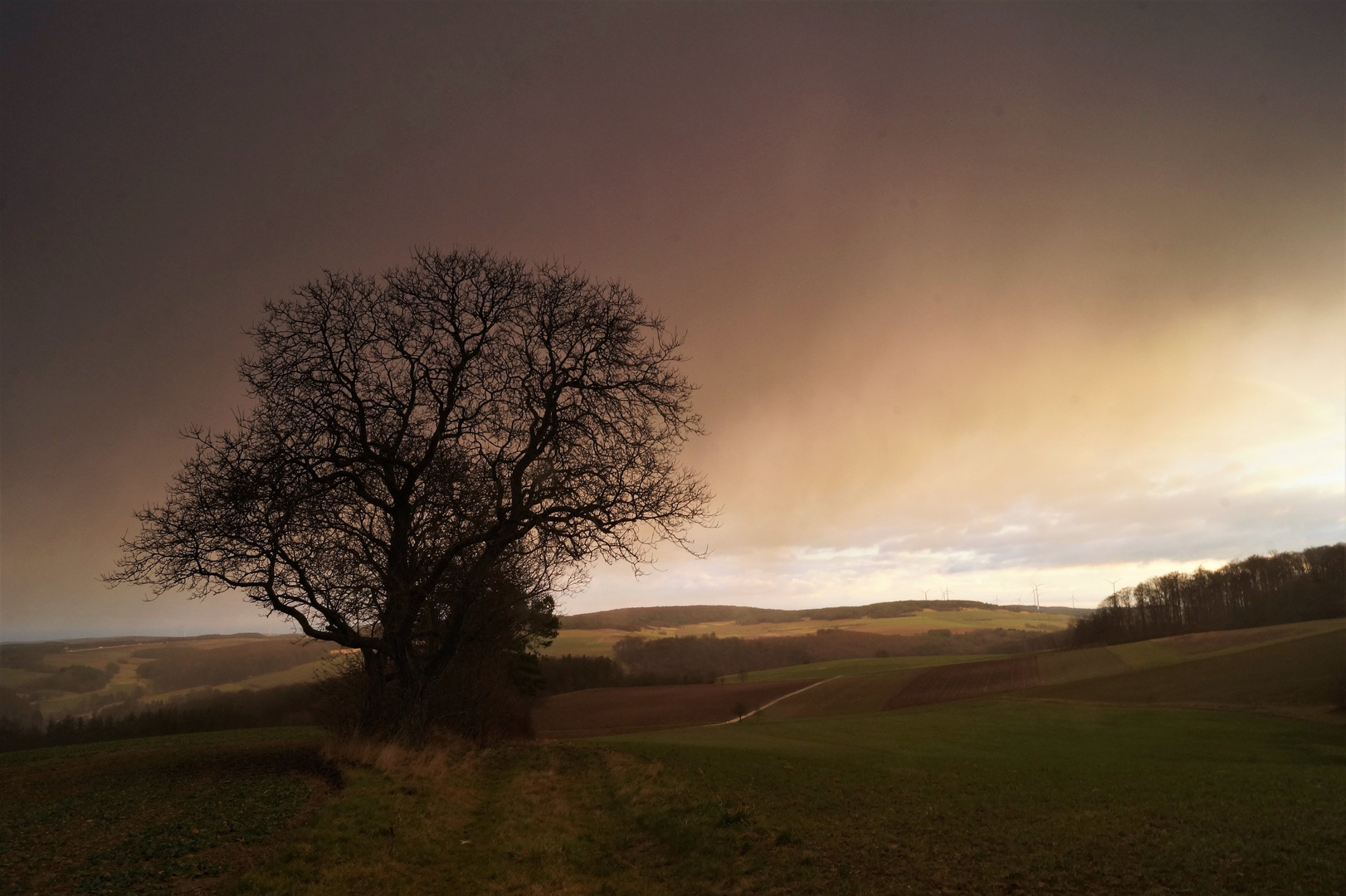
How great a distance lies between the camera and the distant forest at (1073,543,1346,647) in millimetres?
81750

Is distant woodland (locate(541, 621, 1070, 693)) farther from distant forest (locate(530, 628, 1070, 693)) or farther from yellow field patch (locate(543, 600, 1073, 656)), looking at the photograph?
yellow field patch (locate(543, 600, 1073, 656))

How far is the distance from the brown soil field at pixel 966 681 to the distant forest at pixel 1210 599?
1336 inches

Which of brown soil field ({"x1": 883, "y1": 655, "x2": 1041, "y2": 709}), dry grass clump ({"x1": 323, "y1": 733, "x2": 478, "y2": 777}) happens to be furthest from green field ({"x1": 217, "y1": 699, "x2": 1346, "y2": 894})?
brown soil field ({"x1": 883, "y1": 655, "x2": 1041, "y2": 709})

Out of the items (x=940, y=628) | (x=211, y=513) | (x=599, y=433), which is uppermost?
(x=599, y=433)

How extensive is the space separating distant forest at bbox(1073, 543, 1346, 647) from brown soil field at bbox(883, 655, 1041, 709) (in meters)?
33.9

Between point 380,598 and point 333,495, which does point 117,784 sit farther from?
point 333,495

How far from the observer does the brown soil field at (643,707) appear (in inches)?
1773

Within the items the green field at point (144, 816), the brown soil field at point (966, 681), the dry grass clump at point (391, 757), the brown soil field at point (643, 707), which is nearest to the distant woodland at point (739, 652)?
the brown soil field at point (643, 707)

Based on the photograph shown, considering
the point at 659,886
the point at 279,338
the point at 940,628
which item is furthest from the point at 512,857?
the point at 940,628

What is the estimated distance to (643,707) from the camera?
53000 millimetres

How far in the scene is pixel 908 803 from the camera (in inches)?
464

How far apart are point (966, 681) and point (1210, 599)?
2652 inches

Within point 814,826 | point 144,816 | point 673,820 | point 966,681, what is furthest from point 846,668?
point 144,816

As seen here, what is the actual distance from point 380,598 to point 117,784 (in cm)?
478
